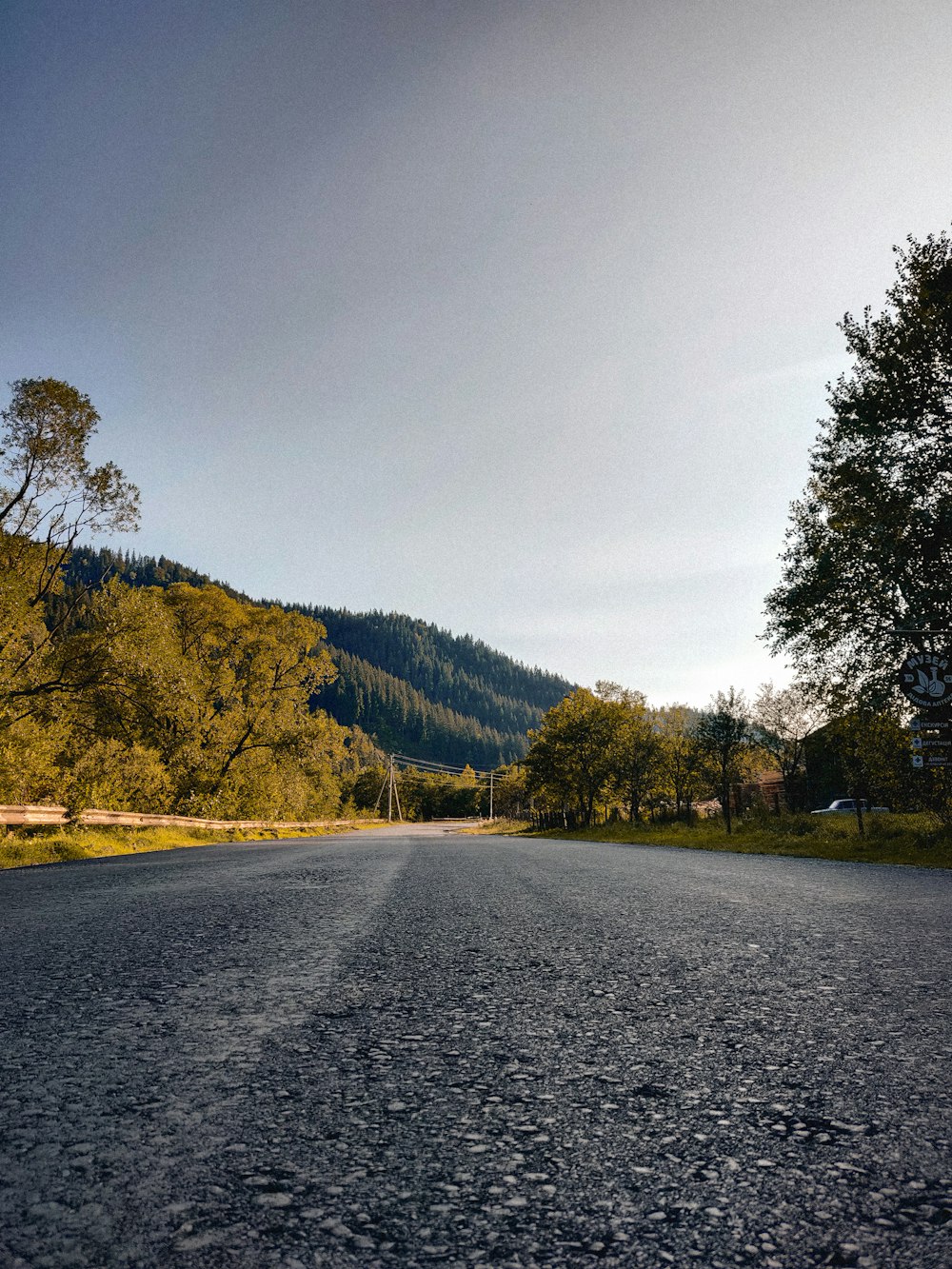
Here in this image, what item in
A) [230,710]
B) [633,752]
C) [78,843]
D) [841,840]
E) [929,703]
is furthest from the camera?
[633,752]

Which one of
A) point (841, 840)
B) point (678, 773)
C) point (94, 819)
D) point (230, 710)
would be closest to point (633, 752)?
point (678, 773)

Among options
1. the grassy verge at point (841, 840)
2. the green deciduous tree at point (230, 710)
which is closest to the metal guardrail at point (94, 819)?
the green deciduous tree at point (230, 710)

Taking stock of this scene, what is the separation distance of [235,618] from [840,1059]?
32641 millimetres

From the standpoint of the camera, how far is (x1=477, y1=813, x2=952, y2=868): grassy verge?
14.2m

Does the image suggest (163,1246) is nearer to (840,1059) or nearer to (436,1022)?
(436,1022)

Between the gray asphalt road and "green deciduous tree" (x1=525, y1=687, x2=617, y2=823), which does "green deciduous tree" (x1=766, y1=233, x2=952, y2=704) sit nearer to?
the gray asphalt road

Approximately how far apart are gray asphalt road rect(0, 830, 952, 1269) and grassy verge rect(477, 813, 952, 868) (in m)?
11.5

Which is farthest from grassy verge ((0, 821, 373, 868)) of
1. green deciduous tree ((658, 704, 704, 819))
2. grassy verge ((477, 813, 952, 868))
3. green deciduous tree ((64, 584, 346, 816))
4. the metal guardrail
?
green deciduous tree ((658, 704, 704, 819))

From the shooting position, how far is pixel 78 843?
14.3 m

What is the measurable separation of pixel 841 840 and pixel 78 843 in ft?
57.4

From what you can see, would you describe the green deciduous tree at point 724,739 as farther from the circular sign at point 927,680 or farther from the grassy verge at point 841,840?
the circular sign at point 927,680

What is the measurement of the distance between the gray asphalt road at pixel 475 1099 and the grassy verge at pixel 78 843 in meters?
9.69

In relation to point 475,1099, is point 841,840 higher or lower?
lower

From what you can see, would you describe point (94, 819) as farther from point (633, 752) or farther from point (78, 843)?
point (633, 752)
